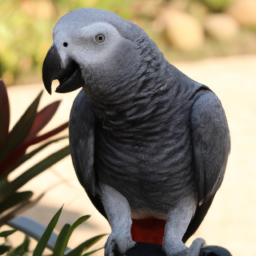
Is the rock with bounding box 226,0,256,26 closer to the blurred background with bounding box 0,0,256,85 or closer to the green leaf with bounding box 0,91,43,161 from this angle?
the blurred background with bounding box 0,0,256,85

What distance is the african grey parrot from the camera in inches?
24.5

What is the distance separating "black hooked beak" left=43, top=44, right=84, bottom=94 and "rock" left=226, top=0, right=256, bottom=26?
3844 millimetres

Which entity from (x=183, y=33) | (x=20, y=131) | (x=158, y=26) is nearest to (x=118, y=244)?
(x=20, y=131)

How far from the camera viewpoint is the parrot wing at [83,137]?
0.77m

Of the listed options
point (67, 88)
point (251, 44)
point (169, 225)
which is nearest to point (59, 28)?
point (67, 88)

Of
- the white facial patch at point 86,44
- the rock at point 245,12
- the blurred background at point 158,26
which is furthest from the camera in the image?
the rock at point 245,12

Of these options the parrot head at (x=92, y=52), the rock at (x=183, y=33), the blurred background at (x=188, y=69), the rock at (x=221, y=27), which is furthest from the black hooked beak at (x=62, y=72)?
the rock at (x=221, y=27)

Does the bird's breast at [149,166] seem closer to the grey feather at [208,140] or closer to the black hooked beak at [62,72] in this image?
the grey feather at [208,140]

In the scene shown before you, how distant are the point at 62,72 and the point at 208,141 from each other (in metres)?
0.28

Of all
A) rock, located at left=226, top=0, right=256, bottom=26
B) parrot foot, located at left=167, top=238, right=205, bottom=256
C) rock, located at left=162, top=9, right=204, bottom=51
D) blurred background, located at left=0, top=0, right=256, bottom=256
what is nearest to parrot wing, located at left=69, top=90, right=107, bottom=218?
parrot foot, located at left=167, top=238, right=205, bottom=256

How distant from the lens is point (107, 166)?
78cm

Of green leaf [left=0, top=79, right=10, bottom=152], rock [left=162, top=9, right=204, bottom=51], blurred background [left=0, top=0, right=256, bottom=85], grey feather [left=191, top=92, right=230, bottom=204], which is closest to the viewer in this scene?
grey feather [left=191, top=92, right=230, bottom=204]

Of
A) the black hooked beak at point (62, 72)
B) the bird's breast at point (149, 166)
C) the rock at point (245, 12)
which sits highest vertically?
the rock at point (245, 12)

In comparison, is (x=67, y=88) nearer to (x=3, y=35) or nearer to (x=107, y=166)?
(x=107, y=166)
